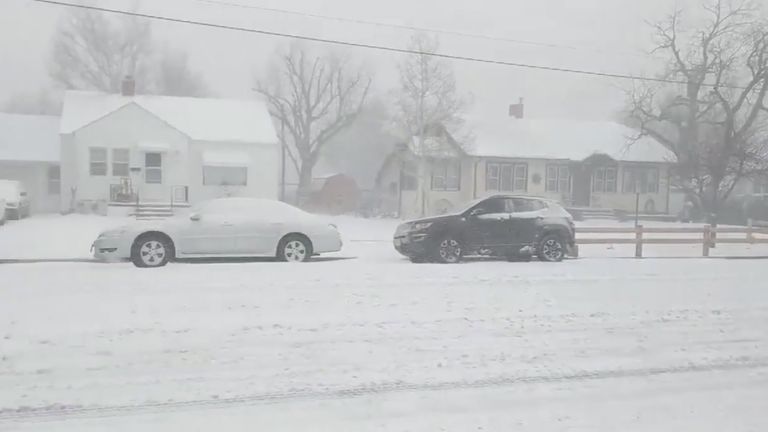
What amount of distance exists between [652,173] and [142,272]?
3385 centimetres

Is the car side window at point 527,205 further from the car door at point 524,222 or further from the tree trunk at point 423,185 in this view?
the tree trunk at point 423,185

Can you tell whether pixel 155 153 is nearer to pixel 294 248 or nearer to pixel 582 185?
pixel 294 248

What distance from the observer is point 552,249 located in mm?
15000

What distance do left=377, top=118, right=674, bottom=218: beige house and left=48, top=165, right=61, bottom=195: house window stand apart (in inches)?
635

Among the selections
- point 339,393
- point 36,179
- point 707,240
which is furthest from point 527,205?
point 36,179

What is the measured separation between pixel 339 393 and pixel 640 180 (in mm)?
36661

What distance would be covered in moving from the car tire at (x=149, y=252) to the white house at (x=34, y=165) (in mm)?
20551

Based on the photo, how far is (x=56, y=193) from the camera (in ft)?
104

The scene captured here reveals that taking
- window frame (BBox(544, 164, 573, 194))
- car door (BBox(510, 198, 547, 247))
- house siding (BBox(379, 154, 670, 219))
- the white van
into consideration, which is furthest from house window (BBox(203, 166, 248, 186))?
car door (BBox(510, 198, 547, 247))

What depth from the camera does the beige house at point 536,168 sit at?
35.4 metres

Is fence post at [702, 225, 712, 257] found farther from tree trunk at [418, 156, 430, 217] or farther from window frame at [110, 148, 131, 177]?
window frame at [110, 148, 131, 177]

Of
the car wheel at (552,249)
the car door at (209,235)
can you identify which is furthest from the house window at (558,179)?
the car door at (209,235)

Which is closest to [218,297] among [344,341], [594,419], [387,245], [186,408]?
[344,341]

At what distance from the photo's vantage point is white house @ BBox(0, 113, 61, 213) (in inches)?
1217
